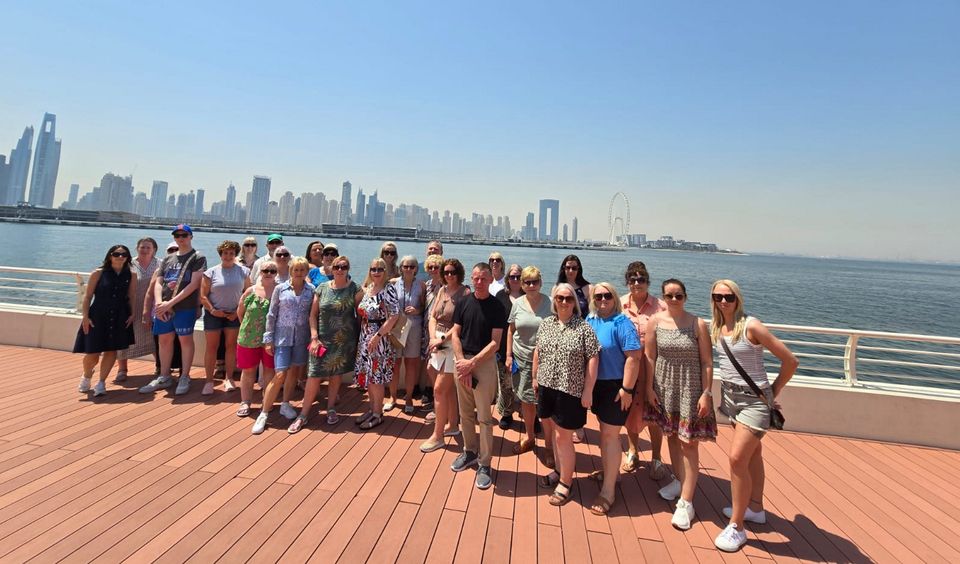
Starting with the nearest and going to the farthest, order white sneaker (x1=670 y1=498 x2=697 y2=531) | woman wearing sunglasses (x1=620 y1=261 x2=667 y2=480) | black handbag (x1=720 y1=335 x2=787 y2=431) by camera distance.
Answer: black handbag (x1=720 y1=335 x2=787 y2=431) < white sneaker (x1=670 y1=498 x2=697 y2=531) < woman wearing sunglasses (x1=620 y1=261 x2=667 y2=480)

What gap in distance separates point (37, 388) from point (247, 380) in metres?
2.34

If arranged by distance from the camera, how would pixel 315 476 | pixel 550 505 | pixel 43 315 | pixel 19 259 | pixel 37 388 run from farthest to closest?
pixel 19 259
pixel 43 315
pixel 37 388
pixel 315 476
pixel 550 505

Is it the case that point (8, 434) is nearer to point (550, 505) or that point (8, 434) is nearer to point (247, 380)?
point (247, 380)

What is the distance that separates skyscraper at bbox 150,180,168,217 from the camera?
169 metres

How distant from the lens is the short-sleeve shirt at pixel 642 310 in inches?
116

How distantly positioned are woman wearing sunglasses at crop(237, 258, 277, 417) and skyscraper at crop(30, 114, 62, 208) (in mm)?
211892

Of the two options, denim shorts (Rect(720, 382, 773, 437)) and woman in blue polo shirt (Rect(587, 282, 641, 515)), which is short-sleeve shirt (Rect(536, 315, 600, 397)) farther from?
denim shorts (Rect(720, 382, 773, 437))

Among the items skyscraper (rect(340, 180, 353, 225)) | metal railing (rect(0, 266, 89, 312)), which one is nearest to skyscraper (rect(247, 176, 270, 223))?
skyscraper (rect(340, 180, 353, 225))

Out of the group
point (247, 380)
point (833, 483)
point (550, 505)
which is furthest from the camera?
point (247, 380)

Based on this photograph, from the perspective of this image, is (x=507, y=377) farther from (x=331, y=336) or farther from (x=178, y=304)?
(x=178, y=304)

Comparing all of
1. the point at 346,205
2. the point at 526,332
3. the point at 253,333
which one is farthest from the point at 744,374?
the point at 346,205

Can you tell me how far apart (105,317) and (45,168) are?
23144cm

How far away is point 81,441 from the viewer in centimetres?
303

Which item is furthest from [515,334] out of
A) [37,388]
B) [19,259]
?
[19,259]
